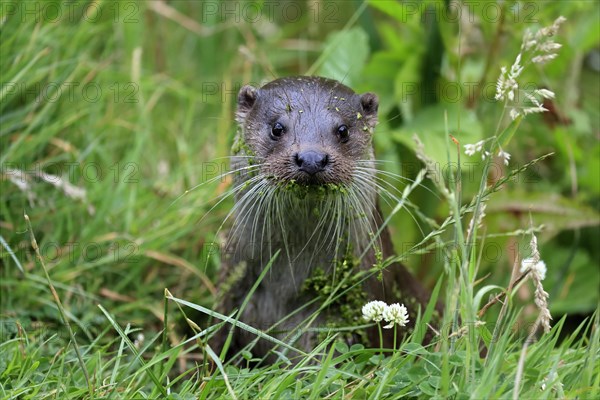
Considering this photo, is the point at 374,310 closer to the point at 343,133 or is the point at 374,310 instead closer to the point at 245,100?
the point at 343,133

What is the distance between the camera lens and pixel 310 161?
3.06 meters

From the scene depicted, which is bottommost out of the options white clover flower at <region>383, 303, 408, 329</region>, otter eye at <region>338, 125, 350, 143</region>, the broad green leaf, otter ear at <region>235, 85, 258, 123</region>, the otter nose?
white clover flower at <region>383, 303, 408, 329</region>

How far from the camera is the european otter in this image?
3346 millimetres

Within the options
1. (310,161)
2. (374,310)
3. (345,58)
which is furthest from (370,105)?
(374,310)

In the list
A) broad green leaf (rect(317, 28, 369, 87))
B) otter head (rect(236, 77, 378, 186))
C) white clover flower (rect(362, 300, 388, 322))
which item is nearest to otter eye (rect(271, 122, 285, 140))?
otter head (rect(236, 77, 378, 186))

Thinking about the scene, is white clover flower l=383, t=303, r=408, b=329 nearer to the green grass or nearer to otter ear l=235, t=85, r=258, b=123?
the green grass

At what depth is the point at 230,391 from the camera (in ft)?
8.42

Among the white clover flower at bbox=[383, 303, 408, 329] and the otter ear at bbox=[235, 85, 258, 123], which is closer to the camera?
the white clover flower at bbox=[383, 303, 408, 329]

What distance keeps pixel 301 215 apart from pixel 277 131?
34cm

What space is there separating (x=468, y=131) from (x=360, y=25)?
103cm

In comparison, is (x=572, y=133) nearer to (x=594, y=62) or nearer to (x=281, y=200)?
(x=594, y=62)

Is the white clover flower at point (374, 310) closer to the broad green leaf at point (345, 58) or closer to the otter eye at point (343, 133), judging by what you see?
the otter eye at point (343, 133)

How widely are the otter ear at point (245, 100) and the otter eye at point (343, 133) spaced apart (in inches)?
16.8

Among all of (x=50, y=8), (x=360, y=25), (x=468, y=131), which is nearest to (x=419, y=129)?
(x=468, y=131)
